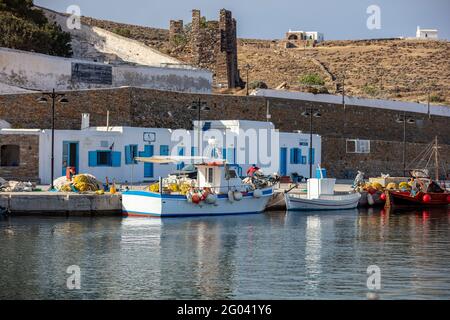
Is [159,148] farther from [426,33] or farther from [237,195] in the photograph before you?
[426,33]

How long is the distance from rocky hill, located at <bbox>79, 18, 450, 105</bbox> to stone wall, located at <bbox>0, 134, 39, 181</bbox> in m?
35.3

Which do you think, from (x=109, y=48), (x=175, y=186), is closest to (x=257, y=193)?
(x=175, y=186)

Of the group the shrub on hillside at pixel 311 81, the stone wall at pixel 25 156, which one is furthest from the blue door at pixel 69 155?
→ the shrub on hillside at pixel 311 81

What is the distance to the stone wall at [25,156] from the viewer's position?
1732 inches

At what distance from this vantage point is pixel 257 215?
41.6 meters

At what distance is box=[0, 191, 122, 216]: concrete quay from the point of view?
125 feet

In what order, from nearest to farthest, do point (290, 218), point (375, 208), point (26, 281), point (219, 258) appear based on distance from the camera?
point (26, 281) → point (219, 258) → point (290, 218) → point (375, 208)

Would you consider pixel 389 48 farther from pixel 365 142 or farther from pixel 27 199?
pixel 27 199

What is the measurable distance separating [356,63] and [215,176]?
211 ft

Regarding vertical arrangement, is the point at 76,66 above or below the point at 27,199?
above

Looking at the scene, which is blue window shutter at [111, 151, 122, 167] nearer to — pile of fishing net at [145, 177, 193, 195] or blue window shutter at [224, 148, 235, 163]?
pile of fishing net at [145, 177, 193, 195]

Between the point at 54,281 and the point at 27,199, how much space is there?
12711 mm

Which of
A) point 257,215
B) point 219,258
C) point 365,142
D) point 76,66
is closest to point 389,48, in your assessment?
point 365,142
